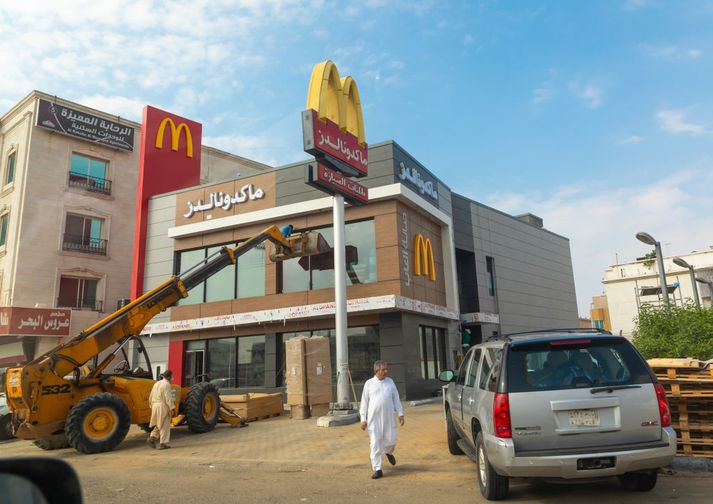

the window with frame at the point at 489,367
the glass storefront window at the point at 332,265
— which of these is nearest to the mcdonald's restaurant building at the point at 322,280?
the glass storefront window at the point at 332,265

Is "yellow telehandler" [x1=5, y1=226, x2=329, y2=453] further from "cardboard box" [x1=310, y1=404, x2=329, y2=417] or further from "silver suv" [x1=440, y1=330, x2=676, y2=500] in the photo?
"silver suv" [x1=440, y1=330, x2=676, y2=500]

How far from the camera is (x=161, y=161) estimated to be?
2669 centimetres

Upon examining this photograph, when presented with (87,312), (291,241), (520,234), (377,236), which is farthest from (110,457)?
(520,234)

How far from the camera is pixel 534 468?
16.9 feet

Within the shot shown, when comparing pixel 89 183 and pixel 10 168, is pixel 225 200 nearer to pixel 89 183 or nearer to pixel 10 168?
pixel 89 183

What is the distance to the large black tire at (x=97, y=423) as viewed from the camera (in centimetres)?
1097

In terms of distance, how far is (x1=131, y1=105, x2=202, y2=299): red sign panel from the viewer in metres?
25.6

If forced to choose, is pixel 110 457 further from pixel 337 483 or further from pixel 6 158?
pixel 6 158

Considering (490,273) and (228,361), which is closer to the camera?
(228,361)

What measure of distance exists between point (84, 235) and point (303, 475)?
93.9 ft

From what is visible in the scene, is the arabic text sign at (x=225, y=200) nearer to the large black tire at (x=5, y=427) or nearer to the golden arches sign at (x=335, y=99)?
the golden arches sign at (x=335, y=99)

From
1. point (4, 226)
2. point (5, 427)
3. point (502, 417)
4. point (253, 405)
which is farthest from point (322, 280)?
point (4, 226)

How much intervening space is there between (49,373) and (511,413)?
10581 mm

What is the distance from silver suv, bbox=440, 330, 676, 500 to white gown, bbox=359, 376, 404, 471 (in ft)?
7.81
